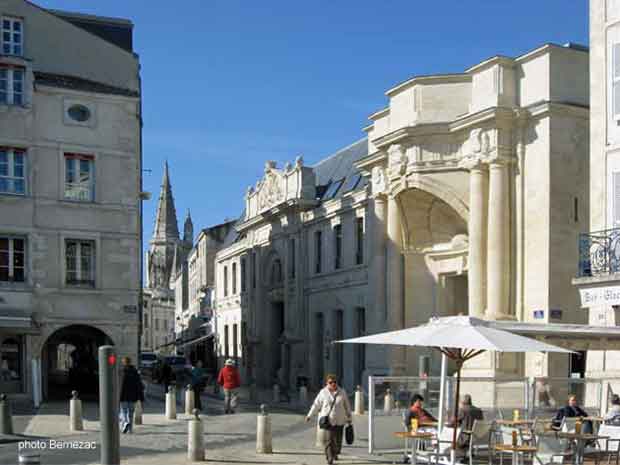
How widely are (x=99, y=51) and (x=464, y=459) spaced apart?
20.3m

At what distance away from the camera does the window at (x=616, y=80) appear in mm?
19500

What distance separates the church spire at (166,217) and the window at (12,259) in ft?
384

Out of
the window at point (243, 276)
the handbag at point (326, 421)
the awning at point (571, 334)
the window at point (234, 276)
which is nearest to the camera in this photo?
the handbag at point (326, 421)

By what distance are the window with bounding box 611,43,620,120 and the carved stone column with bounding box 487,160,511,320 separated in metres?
7.07

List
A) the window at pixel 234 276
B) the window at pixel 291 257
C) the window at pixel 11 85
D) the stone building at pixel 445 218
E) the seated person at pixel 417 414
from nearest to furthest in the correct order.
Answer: the seated person at pixel 417 414
the stone building at pixel 445 218
the window at pixel 11 85
the window at pixel 291 257
the window at pixel 234 276

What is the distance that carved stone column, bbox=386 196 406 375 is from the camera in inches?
1214

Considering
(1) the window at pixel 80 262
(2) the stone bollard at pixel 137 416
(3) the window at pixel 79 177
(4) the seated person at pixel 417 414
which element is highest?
(3) the window at pixel 79 177

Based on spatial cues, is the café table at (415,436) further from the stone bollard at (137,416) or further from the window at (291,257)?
the window at (291,257)

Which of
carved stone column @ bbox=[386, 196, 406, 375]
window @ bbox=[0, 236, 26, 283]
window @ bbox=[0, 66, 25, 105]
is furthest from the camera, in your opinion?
carved stone column @ bbox=[386, 196, 406, 375]

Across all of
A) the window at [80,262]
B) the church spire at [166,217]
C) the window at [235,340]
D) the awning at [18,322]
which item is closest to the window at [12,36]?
the window at [80,262]

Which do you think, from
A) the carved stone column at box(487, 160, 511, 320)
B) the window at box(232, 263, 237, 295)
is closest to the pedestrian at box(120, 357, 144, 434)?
the carved stone column at box(487, 160, 511, 320)

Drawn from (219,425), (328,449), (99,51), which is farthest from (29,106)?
(328,449)

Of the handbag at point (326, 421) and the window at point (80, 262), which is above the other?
the window at point (80, 262)

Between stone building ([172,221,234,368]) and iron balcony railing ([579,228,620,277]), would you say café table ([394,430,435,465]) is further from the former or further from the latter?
stone building ([172,221,234,368])
